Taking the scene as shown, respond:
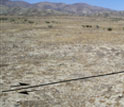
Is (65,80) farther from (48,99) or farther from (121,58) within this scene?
(121,58)

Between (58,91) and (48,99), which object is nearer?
(48,99)

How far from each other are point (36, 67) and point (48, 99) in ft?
10.4

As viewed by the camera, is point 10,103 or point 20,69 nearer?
point 10,103

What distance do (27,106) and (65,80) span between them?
2.07 meters

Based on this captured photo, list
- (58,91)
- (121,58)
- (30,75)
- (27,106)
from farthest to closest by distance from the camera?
(121,58) < (30,75) < (58,91) < (27,106)

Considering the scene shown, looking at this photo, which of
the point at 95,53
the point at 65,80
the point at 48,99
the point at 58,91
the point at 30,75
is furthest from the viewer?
the point at 95,53

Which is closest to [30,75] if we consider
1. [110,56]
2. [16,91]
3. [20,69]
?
[20,69]

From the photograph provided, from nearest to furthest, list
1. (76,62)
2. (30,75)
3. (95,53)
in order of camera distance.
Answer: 1. (30,75)
2. (76,62)
3. (95,53)

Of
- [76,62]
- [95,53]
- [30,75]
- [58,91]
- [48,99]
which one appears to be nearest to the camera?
[48,99]

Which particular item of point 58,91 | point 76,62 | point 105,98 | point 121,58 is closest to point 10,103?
point 58,91

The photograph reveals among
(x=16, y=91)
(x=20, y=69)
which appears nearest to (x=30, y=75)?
(x=20, y=69)

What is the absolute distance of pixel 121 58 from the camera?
9.46m

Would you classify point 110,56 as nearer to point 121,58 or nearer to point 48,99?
point 121,58

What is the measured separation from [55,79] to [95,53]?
4.91m
